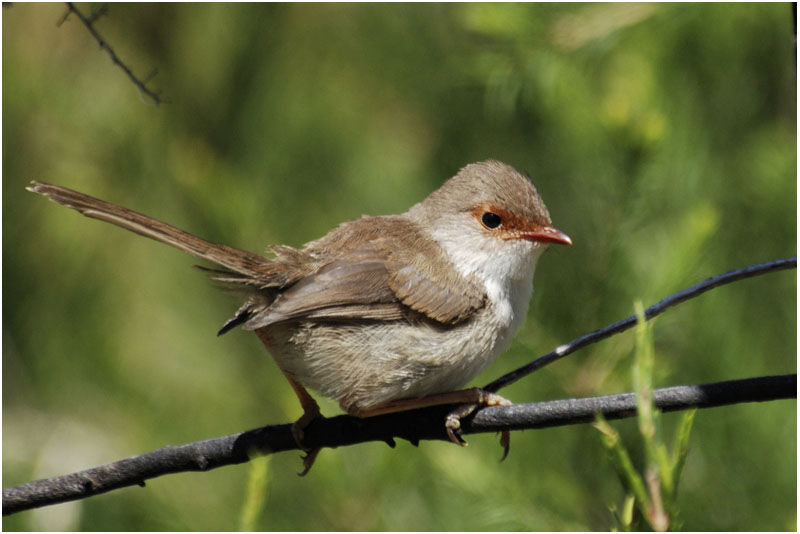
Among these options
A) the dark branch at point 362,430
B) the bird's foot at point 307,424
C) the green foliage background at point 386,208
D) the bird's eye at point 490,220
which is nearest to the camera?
the dark branch at point 362,430

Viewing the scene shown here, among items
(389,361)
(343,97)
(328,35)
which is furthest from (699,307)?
(328,35)

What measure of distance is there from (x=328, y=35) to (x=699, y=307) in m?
2.87

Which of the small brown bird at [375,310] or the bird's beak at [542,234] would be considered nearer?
the small brown bird at [375,310]

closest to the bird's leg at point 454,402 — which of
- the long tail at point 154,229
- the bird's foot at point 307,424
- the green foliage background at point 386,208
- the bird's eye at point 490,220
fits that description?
the bird's foot at point 307,424

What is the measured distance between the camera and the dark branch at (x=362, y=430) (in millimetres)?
1625

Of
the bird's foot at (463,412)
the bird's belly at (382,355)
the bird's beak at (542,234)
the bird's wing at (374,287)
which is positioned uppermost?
the bird's beak at (542,234)

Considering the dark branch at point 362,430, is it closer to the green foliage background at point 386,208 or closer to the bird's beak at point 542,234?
the bird's beak at point 542,234

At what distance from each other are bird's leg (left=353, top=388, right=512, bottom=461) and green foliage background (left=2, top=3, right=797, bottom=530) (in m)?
0.84

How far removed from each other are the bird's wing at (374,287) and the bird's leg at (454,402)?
247 mm

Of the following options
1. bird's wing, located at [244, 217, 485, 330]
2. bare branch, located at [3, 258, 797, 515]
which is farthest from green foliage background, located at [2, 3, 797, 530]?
bare branch, located at [3, 258, 797, 515]

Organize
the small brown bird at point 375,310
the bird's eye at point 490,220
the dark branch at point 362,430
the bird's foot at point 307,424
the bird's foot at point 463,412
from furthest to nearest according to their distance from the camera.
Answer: the bird's eye at point 490,220 < the small brown bird at point 375,310 < the bird's foot at point 307,424 < the bird's foot at point 463,412 < the dark branch at point 362,430

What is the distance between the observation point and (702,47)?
4.51 meters

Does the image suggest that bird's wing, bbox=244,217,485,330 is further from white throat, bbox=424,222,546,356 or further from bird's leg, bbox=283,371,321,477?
bird's leg, bbox=283,371,321,477

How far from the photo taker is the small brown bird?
2695 millimetres
